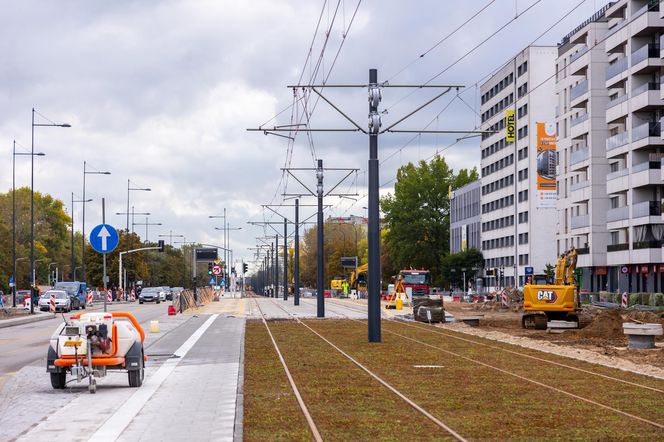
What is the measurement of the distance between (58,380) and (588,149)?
79.6 m

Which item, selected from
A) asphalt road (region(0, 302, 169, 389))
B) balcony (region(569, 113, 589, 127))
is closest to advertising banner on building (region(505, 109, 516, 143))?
balcony (region(569, 113, 589, 127))

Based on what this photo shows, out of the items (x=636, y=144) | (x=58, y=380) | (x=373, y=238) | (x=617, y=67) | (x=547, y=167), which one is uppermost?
A: (x=617, y=67)

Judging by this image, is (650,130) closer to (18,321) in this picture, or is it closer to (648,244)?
(648,244)

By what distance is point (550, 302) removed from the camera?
4562 cm

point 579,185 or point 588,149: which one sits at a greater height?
point 588,149

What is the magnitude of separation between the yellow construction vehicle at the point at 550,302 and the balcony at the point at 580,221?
4853cm

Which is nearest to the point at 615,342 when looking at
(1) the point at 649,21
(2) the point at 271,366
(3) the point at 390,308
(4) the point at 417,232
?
(2) the point at 271,366

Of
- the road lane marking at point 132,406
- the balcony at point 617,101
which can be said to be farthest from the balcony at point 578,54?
the road lane marking at point 132,406

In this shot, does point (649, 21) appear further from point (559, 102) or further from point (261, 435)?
point (261, 435)

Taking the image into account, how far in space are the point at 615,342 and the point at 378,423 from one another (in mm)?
23693

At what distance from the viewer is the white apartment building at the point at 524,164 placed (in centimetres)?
11360

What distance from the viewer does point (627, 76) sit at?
84.1 metres

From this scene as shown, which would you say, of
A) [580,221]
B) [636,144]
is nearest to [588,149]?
[580,221]

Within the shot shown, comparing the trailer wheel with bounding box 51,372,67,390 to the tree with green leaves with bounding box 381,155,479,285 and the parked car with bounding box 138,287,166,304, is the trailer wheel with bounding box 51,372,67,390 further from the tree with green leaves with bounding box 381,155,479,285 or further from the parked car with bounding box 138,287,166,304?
the tree with green leaves with bounding box 381,155,479,285
